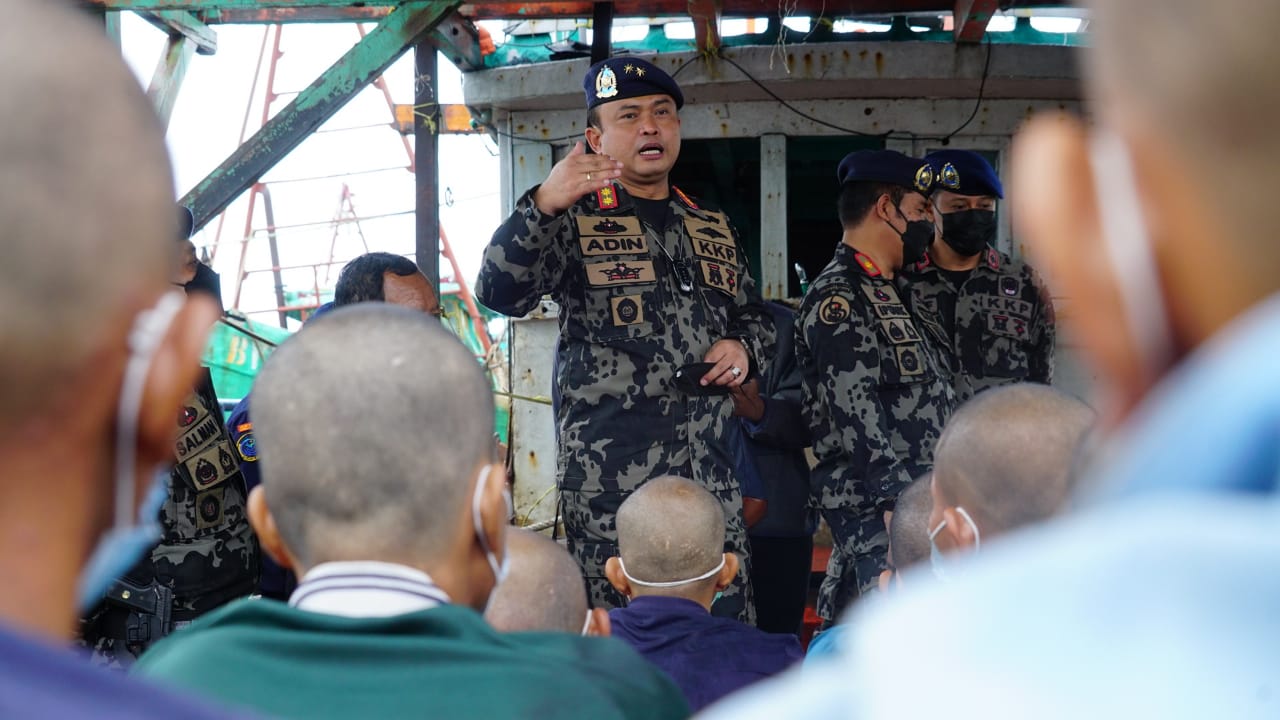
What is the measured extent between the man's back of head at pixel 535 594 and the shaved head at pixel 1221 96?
159 cm

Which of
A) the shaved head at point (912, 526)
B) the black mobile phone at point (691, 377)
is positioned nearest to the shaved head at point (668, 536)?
the shaved head at point (912, 526)

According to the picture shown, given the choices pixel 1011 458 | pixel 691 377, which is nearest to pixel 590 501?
pixel 691 377

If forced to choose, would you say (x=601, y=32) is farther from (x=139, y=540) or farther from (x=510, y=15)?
(x=139, y=540)

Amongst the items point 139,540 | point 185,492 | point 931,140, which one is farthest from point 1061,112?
point 139,540

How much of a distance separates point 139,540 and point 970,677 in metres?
0.69

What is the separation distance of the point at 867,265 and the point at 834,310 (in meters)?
0.28

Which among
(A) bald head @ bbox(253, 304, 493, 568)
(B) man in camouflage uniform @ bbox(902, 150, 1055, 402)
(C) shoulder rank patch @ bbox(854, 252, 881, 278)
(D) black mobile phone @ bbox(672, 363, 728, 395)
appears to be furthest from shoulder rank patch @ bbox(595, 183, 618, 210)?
(A) bald head @ bbox(253, 304, 493, 568)

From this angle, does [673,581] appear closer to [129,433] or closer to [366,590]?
[366,590]

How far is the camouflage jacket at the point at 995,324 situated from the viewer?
15.6ft

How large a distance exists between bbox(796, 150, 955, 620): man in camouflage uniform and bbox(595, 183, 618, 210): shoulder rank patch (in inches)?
32.8

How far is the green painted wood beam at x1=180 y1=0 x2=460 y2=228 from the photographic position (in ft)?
15.4

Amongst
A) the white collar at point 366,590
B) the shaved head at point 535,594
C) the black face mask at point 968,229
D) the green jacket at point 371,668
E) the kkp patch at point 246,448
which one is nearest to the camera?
the green jacket at point 371,668

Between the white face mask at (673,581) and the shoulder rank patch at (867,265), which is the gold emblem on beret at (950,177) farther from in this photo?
the white face mask at (673,581)

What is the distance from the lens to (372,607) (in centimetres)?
134
